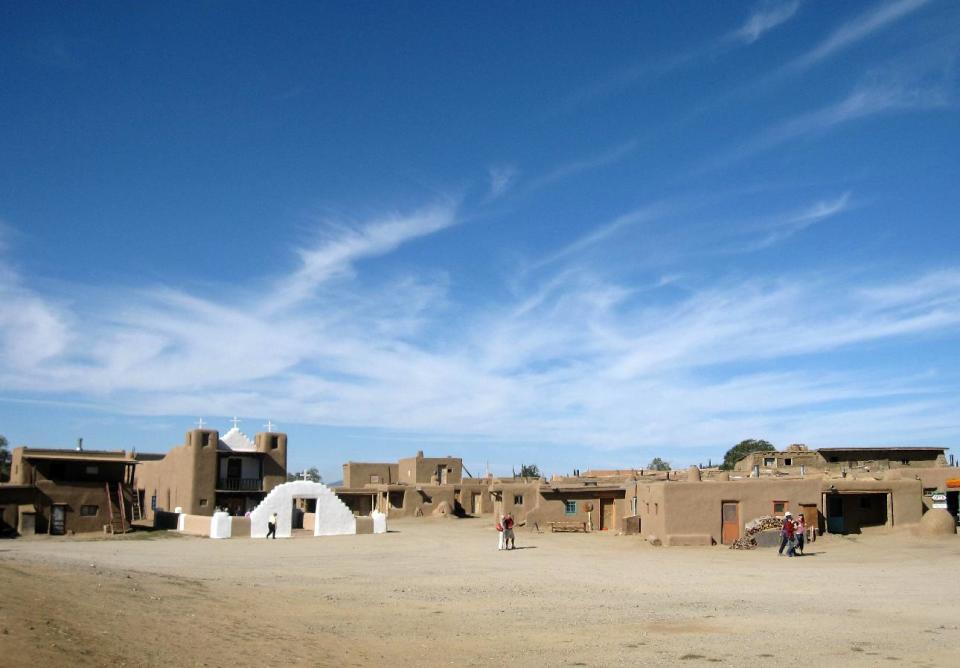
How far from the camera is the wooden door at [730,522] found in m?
39.9

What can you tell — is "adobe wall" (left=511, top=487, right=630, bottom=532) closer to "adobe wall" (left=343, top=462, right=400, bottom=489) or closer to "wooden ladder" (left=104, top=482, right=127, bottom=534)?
"wooden ladder" (left=104, top=482, right=127, bottom=534)

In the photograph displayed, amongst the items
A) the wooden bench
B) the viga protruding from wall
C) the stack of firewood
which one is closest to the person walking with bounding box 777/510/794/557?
the stack of firewood

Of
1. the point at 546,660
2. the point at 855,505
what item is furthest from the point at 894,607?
the point at 855,505

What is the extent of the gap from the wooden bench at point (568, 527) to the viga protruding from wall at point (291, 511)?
36.5ft

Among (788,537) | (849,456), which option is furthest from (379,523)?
(849,456)

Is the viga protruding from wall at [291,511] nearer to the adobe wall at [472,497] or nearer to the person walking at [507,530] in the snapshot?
the person walking at [507,530]

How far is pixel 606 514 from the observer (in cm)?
5253

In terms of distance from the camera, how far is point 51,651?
36.2 feet

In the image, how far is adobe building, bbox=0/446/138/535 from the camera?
4575 cm

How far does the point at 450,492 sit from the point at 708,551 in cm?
3405

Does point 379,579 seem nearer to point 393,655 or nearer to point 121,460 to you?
point 393,655

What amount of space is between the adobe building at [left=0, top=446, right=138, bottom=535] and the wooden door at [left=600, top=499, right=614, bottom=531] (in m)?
26.6

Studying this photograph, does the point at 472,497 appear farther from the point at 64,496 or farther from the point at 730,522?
the point at 730,522

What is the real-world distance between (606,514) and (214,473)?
25689 millimetres
